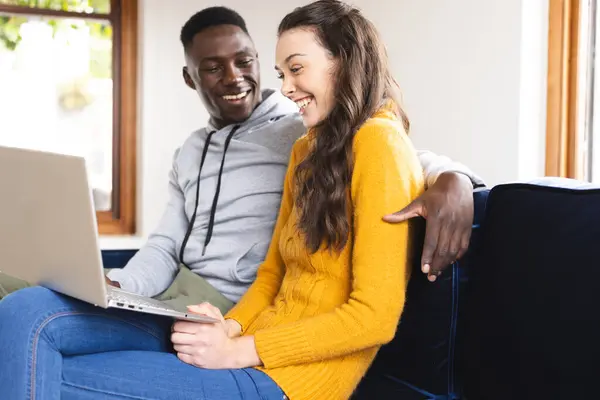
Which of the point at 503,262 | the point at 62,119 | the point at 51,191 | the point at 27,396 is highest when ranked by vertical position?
the point at 62,119

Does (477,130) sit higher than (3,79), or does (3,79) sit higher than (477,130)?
(3,79)

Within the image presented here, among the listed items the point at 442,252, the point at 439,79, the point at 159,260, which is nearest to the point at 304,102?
the point at 442,252

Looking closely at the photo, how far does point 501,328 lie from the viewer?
124 cm

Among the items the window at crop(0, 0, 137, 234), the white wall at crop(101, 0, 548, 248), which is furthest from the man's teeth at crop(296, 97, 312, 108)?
the window at crop(0, 0, 137, 234)

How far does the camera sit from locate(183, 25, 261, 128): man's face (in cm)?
199

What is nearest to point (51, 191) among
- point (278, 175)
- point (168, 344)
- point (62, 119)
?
point (168, 344)

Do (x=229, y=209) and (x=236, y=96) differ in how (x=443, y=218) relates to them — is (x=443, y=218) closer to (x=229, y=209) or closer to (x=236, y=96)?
(x=229, y=209)

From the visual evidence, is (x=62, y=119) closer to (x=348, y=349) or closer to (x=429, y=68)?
(x=429, y=68)

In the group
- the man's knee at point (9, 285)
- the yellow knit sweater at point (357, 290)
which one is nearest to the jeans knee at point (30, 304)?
the yellow knit sweater at point (357, 290)

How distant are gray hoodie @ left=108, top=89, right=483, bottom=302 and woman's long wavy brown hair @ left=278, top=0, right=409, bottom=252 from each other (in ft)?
1.35

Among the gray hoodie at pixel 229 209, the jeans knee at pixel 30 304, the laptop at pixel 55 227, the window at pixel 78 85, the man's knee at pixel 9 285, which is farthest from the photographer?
the window at pixel 78 85

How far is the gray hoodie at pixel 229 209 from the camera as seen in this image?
181 cm

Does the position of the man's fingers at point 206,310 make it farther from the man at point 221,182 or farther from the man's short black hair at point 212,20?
the man's short black hair at point 212,20

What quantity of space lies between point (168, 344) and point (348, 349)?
35 cm
